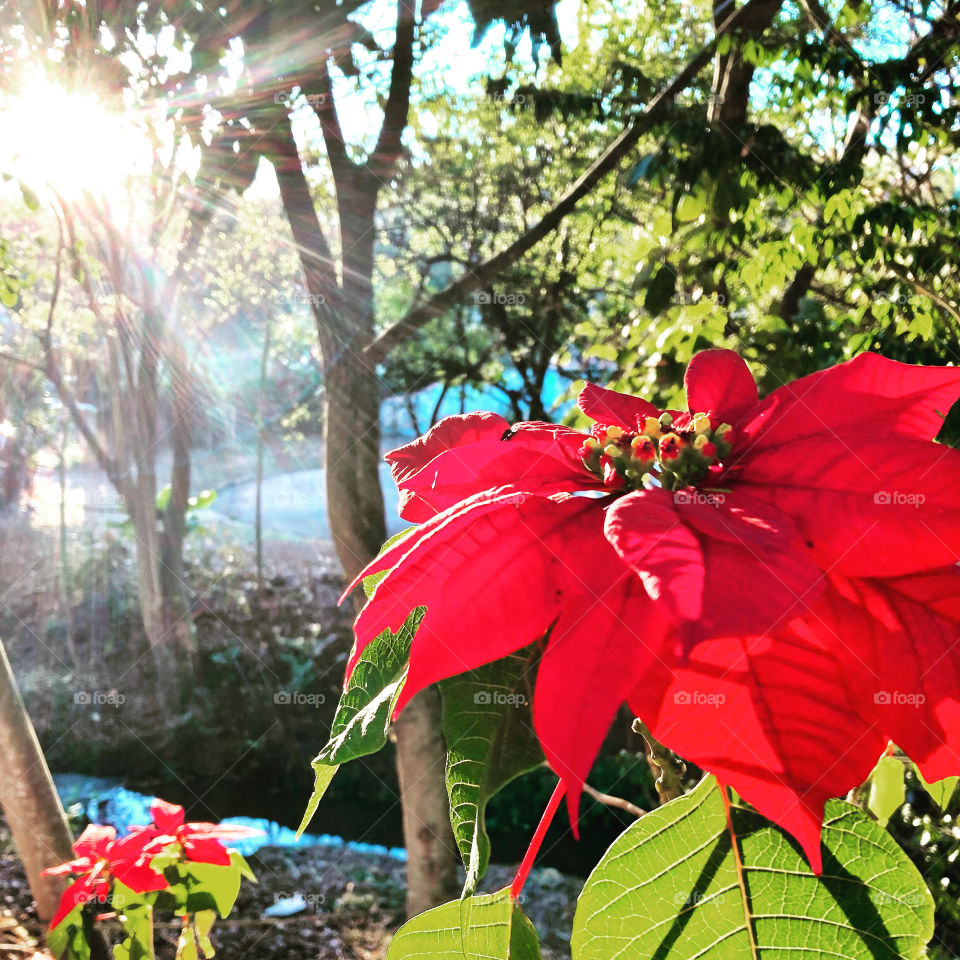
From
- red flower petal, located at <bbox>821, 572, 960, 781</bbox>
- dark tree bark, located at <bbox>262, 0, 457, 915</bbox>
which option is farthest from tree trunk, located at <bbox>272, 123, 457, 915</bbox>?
red flower petal, located at <bbox>821, 572, 960, 781</bbox>

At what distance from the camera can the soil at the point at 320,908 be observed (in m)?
1.98

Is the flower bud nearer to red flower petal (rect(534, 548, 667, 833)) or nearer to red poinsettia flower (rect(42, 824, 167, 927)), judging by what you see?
red flower petal (rect(534, 548, 667, 833))

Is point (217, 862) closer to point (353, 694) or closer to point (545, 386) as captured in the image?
point (353, 694)

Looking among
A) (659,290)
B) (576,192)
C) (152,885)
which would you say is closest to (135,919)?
(152,885)

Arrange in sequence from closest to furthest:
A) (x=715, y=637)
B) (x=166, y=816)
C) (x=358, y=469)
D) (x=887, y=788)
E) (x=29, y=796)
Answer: (x=715, y=637)
(x=887, y=788)
(x=166, y=816)
(x=29, y=796)
(x=358, y=469)

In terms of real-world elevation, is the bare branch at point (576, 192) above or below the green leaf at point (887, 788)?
above

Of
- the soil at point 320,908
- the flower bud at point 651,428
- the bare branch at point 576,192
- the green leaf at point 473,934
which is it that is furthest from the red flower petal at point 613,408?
the soil at point 320,908

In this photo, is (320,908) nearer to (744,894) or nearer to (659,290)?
(659,290)

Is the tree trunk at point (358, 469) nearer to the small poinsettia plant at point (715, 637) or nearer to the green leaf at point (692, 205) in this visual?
the green leaf at point (692, 205)

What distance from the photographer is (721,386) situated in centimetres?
24

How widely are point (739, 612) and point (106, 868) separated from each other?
0.78 meters

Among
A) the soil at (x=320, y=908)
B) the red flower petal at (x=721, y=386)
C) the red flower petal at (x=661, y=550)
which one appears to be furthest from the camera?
the soil at (x=320, y=908)

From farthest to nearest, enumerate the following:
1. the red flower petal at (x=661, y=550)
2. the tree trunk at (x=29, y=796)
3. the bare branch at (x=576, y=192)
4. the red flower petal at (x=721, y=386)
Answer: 1. the bare branch at (x=576, y=192)
2. the tree trunk at (x=29, y=796)
3. the red flower petal at (x=721, y=386)
4. the red flower petal at (x=661, y=550)

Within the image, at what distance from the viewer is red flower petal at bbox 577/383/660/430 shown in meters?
0.25
